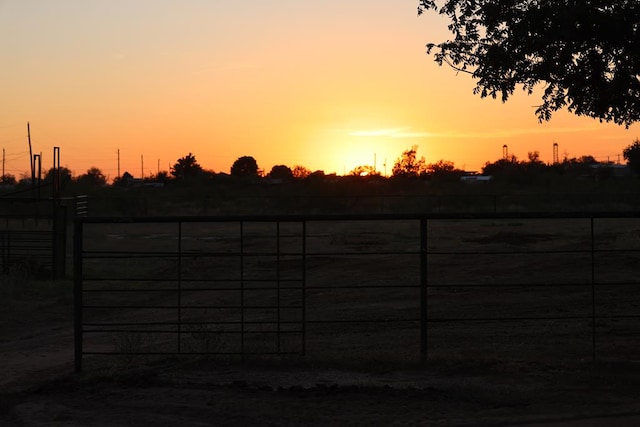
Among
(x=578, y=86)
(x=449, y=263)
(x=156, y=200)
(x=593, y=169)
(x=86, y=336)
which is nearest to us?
(x=578, y=86)

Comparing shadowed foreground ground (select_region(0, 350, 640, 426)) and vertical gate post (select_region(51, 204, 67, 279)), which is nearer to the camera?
shadowed foreground ground (select_region(0, 350, 640, 426))

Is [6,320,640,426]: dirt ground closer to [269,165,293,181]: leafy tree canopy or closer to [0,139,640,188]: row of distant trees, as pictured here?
[0,139,640,188]: row of distant trees

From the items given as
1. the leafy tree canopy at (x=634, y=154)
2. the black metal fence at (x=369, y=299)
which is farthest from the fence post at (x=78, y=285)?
the leafy tree canopy at (x=634, y=154)

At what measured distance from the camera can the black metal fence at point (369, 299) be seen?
9492 millimetres

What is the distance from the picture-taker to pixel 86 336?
13.2m

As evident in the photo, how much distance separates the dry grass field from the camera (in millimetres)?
7473

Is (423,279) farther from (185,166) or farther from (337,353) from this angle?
(185,166)

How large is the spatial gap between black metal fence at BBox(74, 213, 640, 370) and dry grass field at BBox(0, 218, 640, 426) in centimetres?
8

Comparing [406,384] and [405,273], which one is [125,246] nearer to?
[405,273]

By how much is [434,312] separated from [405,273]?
7021 mm

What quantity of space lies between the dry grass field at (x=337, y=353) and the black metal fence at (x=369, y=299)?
8 cm

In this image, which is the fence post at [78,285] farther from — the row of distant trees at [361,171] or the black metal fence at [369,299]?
the row of distant trees at [361,171]

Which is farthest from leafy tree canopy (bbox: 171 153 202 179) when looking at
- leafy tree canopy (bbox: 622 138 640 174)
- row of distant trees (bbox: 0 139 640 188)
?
leafy tree canopy (bbox: 622 138 640 174)

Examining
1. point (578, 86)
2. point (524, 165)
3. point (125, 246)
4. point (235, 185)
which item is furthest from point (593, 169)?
point (578, 86)
